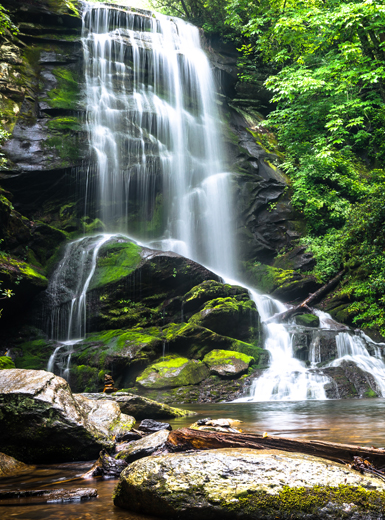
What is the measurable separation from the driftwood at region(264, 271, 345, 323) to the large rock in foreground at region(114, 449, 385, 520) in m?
13.3

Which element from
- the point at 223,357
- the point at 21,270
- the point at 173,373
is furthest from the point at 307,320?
the point at 21,270

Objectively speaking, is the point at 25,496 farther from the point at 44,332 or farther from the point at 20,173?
the point at 20,173

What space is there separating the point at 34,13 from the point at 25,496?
83.6ft

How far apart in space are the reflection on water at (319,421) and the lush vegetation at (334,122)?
673 centimetres

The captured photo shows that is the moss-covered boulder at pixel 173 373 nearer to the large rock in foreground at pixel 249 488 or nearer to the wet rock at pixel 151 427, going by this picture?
the wet rock at pixel 151 427

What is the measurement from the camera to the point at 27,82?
19.9 meters

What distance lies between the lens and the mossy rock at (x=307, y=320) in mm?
15055

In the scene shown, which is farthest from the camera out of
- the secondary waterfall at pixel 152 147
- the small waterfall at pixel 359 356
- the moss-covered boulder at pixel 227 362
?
the secondary waterfall at pixel 152 147

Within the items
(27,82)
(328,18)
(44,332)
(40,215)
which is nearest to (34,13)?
(27,82)

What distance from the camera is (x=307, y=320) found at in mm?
15156

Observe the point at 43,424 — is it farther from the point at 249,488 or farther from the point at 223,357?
the point at 223,357

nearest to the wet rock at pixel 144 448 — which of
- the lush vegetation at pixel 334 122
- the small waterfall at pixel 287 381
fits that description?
the small waterfall at pixel 287 381

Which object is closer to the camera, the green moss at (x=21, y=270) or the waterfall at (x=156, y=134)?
the green moss at (x=21, y=270)

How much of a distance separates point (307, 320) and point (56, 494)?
43.8 feet
